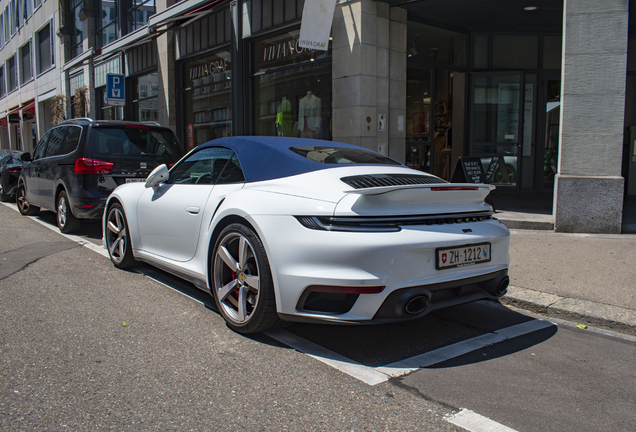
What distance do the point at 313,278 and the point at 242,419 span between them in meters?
0.90

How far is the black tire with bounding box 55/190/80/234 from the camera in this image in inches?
310

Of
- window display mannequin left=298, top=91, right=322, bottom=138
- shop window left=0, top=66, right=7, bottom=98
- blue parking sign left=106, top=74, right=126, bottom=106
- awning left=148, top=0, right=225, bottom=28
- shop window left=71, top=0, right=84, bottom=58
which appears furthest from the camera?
shop window left=0, top=66, right=7, bottom=98

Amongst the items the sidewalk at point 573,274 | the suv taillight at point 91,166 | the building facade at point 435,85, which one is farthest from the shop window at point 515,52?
the suv taillight at point 91,166

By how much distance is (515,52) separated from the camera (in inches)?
482

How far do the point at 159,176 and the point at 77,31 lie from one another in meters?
25.3

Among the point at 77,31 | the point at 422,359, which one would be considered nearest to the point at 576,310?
the point at 422,359

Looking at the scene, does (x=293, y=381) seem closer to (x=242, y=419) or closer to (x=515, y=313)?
(x=242, y=419)

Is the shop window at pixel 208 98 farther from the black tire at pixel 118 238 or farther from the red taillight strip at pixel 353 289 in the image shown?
the red taillight strip at pixel 353 289

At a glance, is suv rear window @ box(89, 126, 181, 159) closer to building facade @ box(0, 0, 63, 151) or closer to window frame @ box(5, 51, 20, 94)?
building facade @ box(0, 0, 63, 151)

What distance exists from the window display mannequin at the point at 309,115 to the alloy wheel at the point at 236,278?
7.44 meters

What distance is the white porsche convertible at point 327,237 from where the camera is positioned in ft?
9.98

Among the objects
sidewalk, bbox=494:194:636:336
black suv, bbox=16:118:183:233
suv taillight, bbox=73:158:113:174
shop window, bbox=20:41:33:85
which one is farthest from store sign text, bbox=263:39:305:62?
shop window, bbox=20:41:33:85

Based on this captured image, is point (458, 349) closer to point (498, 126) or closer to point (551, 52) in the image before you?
point (498, 126)

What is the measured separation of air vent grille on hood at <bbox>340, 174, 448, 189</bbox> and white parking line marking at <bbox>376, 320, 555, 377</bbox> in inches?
43.2
